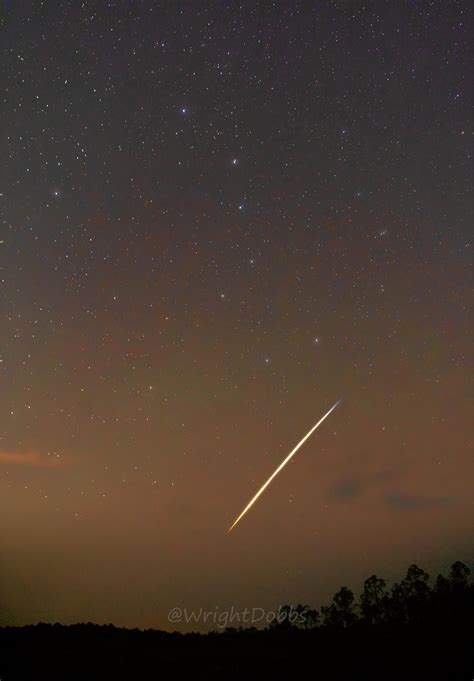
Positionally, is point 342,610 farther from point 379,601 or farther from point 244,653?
point 244,653

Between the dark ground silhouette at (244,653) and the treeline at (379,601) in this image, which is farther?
the treeline at (379,601)

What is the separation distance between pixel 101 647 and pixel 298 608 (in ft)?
84.2

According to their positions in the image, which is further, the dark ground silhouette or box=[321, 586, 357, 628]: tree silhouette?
box=[321, 586, 357, 628]: tree silhouette

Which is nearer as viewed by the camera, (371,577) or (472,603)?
(472,603)

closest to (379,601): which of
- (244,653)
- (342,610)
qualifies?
(342,610)

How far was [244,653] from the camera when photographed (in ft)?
62.0

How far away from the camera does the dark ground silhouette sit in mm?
15906

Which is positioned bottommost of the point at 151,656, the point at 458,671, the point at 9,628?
the point at 458,671

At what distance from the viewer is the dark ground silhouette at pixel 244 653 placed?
15.9 meters

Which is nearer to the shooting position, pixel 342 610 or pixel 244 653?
pixel 244 653

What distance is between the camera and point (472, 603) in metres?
28.0

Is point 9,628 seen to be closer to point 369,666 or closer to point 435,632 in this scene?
point 369,666

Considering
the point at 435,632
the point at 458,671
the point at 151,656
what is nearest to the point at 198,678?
the point at 151,656

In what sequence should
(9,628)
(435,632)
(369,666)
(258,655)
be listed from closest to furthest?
(369,666) < (258,655) < (435,632) < (9,628)
